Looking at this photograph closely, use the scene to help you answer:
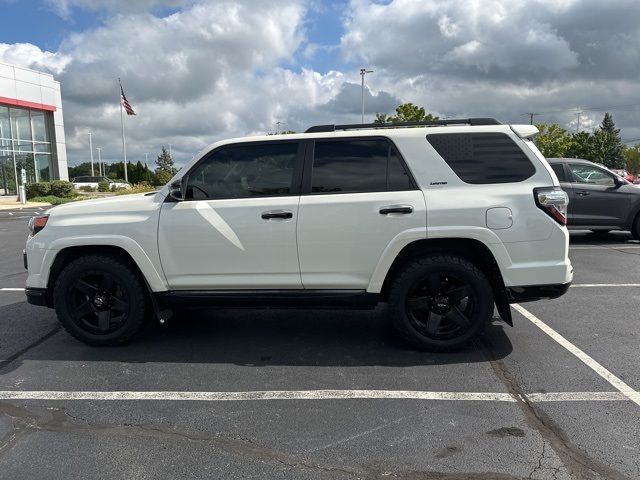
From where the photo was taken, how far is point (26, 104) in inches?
1255

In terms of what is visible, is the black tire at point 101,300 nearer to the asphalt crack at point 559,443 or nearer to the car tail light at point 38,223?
the car tail light at point 38,223

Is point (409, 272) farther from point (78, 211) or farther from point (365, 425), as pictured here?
point (78, 211)

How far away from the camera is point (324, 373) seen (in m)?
4.08

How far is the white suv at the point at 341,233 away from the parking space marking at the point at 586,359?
656mm

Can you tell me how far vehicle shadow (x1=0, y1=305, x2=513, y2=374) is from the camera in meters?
4.38

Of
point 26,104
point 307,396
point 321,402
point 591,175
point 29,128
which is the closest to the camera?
point 321,402

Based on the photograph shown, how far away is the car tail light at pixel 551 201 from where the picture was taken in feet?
13.5

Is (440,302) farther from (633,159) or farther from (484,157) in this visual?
(633,159)

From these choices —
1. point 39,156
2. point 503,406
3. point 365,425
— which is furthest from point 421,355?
point 39,156

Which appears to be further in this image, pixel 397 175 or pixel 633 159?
pixel 633 159

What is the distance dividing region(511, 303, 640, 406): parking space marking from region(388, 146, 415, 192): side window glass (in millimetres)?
1988

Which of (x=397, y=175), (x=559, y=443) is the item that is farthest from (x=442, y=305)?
(x=559, y=443)

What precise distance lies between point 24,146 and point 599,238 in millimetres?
33191

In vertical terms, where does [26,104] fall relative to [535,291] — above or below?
above
